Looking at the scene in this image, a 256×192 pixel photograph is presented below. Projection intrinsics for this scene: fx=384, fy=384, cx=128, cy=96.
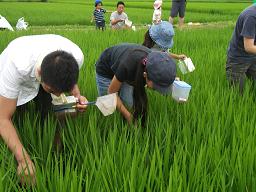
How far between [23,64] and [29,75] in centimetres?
5

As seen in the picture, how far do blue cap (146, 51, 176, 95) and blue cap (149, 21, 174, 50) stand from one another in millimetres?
648

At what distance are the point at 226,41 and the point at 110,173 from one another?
4352 mm

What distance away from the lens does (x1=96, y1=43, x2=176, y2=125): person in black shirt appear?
1.64 meters

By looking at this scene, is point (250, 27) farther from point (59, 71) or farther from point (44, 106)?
point (59, 71)

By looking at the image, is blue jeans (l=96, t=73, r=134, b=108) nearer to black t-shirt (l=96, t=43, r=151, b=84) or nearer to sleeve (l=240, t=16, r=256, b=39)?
black t-shirt (l=96, t=43, r=151, b=84)

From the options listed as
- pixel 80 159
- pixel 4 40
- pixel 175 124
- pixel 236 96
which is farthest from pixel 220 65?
pixel 4 40

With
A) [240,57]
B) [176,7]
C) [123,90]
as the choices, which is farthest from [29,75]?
[176,7]

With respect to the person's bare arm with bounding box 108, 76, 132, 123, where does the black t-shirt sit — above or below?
above

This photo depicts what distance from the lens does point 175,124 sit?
1.98m

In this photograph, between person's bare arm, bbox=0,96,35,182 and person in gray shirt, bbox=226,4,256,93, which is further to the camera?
person in gray shirt, bbox=226,4,256,93

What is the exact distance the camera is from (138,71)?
1.72m

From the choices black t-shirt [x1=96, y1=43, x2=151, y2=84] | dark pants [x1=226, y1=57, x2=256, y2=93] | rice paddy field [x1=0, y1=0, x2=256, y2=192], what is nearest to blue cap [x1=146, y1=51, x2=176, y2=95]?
black t-shirt [x1=96, y1=43, x2=151, y2=84]

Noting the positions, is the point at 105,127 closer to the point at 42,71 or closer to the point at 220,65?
the point at 42,71

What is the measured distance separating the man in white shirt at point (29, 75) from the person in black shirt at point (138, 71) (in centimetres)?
21
